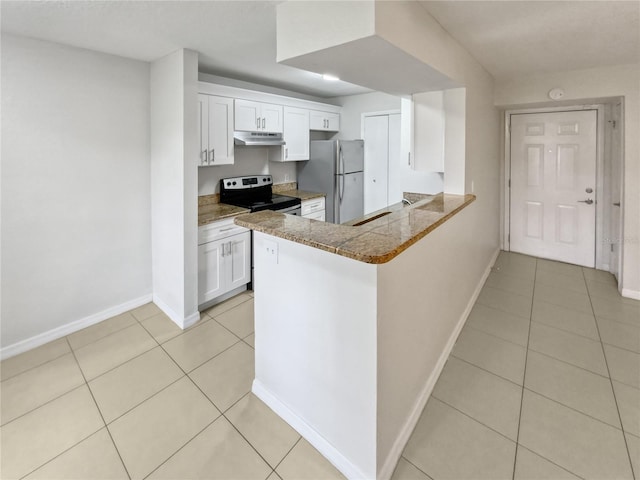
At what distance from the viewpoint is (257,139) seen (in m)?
3.61

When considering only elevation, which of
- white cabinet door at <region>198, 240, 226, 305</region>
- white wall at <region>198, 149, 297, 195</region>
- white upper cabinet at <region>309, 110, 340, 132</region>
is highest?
white upper cabinet at <region>309, 110, 340, 132</region>

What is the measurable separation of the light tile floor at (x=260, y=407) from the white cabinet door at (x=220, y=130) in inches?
65.0

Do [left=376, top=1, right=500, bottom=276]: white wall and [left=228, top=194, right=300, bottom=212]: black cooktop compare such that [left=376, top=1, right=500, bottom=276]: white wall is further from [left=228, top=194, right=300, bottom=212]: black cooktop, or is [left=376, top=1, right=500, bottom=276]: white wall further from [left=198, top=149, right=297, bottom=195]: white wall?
[left=198, top=149, right=297, bottom=195]: white wall

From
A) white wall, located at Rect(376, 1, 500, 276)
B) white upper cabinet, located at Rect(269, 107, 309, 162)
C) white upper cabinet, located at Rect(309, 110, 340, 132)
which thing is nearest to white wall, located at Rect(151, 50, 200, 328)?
white upper cabinet, located at Rect(269, 107, 309, 162)

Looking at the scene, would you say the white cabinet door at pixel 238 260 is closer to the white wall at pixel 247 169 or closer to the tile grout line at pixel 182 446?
the white wall at pixel 247 169

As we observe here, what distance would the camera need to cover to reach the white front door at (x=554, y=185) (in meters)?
3.90

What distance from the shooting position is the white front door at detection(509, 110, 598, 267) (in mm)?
3902

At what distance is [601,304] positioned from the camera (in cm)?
309

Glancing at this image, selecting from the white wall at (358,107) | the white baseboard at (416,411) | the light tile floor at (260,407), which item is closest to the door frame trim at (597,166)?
the light tile floor at (260,407)

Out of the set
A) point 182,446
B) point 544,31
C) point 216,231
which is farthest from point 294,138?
point 182,446

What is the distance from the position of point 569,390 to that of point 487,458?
2.82 feet

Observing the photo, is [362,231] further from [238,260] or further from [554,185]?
[554,185]

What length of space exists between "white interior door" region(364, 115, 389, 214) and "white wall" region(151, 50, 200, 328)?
8.85 feet

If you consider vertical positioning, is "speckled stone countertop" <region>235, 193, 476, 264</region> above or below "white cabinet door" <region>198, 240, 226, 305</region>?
above
